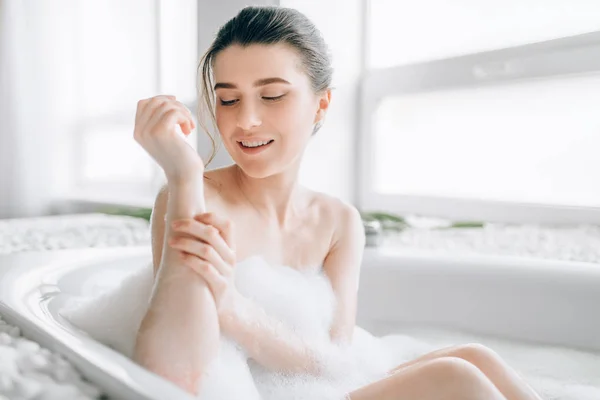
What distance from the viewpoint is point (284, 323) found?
1046 millimetres

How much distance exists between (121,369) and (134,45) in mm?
2846

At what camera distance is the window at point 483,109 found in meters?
1.79

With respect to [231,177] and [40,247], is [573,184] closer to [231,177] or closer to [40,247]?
[231,177]

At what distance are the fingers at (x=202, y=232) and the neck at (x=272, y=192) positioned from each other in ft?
1.08

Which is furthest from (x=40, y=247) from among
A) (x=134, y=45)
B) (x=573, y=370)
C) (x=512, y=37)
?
(x=134, y=45)

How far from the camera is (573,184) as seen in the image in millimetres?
1835

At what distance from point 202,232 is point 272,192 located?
14.6 inches

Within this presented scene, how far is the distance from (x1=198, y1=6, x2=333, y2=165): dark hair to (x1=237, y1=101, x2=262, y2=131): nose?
9 centimetres

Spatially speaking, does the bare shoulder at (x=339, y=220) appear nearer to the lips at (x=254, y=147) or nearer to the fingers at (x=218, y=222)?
the lips at (x=254, y=147)

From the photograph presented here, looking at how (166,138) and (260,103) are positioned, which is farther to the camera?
(260,103)

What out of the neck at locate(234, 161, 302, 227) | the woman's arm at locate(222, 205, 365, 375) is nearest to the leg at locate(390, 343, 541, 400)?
the woman's arm at locate(222, 205, 365, 375)

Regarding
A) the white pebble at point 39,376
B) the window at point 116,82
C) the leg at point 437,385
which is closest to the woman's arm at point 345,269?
the leg at point 437,385

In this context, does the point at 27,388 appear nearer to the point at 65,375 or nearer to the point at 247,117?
the point at 65,375

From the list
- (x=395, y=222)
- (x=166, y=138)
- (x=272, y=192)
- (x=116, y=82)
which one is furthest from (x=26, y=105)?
(x=166, y=138)
